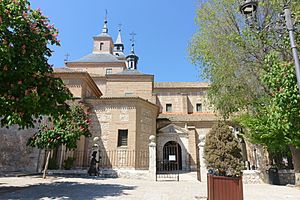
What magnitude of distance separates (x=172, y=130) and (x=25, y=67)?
1526 cm

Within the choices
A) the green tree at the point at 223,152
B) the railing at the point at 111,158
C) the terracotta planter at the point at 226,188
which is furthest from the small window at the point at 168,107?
the terracotta planter at the point at 226,188

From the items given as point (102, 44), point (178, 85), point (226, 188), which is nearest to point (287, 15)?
→ point (226, 188)

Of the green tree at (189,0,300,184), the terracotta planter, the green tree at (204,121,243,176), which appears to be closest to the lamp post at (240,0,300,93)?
the green tree at (204,121,243,176)

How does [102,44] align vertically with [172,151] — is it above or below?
above

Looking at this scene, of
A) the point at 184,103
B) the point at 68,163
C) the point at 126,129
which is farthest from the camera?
the point at 184,103

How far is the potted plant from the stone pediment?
44.9 feet

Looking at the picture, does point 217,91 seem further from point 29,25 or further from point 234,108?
point 29,25

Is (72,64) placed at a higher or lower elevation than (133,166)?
higher

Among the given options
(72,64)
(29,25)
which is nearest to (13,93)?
(29,25)

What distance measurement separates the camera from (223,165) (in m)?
5.80

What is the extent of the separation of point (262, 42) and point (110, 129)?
1182 cm

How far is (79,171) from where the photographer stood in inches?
530

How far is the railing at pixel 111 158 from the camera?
1529 cm

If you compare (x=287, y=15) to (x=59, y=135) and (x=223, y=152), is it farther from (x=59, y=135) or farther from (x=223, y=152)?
(x=59, y=135)
